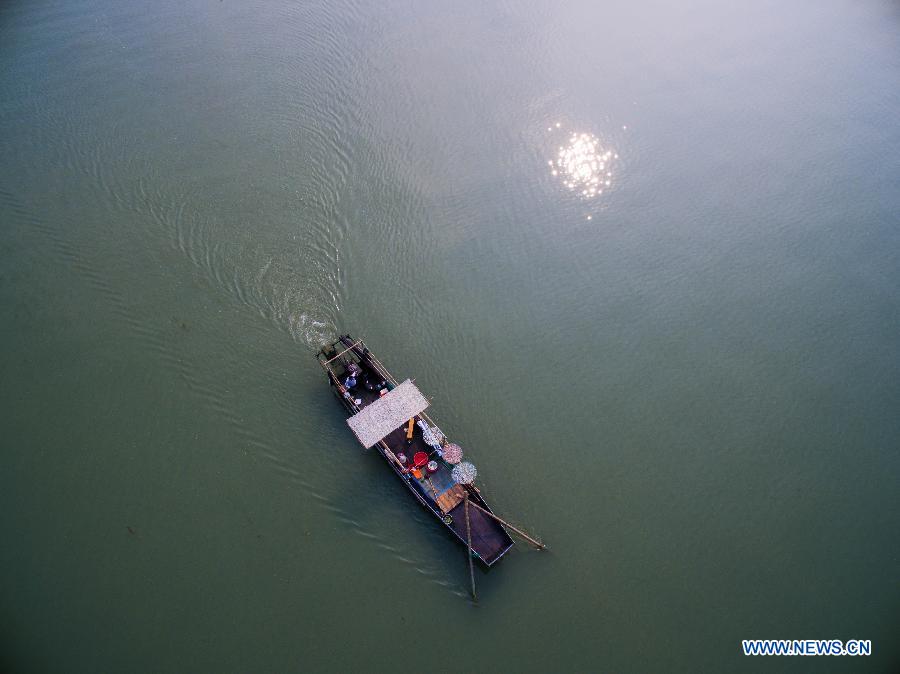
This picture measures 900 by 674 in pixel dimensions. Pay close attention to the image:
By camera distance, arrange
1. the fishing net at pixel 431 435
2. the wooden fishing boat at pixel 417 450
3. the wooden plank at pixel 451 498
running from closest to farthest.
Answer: the wooden fishing boat at pixel 417 450, the wooden plank at pixel 451 498, the fishing net at pixel 431 435

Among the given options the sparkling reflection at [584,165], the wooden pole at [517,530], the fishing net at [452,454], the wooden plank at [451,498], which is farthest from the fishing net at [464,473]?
the sparkling reflection at [584,165]

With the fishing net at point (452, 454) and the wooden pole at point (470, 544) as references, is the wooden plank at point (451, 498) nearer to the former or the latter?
the wooden pole at point (470, 544)

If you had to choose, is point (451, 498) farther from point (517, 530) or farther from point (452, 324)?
point (452, 324)

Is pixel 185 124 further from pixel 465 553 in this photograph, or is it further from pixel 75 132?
pixel 465 553

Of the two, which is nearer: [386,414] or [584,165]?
[386,414]

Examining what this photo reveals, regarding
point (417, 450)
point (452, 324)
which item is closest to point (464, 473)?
point (417, 450)

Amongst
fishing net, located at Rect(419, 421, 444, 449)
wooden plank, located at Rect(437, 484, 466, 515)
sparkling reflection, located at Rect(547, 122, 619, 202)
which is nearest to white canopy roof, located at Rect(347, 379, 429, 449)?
fishing net, located at Rect(419, 421, 444, 449)

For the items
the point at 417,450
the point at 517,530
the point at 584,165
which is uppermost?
the point at 584,165
